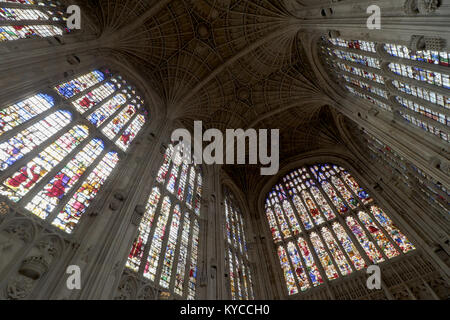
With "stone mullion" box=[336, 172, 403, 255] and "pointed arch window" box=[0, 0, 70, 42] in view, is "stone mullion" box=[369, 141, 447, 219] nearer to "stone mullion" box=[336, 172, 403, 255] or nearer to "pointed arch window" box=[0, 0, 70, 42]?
"stone mullion" box=[336, 172, 403, 255]

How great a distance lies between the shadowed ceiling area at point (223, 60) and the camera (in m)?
12.6

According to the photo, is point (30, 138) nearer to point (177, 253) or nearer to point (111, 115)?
point (111, 115)

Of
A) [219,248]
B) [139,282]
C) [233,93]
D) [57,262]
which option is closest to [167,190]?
[219,248]

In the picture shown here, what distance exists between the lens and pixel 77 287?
5.68 meters

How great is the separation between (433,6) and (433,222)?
29.5 ft

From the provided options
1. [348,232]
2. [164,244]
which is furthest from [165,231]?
[348,232]

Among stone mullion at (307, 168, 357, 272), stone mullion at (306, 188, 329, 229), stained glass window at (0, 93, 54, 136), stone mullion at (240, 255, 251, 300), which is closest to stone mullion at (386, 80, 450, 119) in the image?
stone mullion at (307, 168, 357, 272)

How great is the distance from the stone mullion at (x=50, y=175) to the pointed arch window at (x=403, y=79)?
1008 centimetres

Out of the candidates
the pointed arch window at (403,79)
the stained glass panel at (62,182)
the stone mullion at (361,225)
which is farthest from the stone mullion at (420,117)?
the stained glass panel at (62,182)

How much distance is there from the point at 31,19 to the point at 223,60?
9.51 meters

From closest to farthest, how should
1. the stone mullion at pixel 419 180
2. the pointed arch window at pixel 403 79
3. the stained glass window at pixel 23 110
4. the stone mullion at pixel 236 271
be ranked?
the stained glass window at pixel 23 110 < the pointed arch window at pixel 403 79 < the stone mullion at pixel 419 180 < the stone mullion at pixel 236 271

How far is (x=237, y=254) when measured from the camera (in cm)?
1316

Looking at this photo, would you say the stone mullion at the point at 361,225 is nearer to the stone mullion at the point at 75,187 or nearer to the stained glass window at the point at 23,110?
the stone mullion at the point at 75,187

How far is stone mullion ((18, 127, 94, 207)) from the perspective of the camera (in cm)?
584
